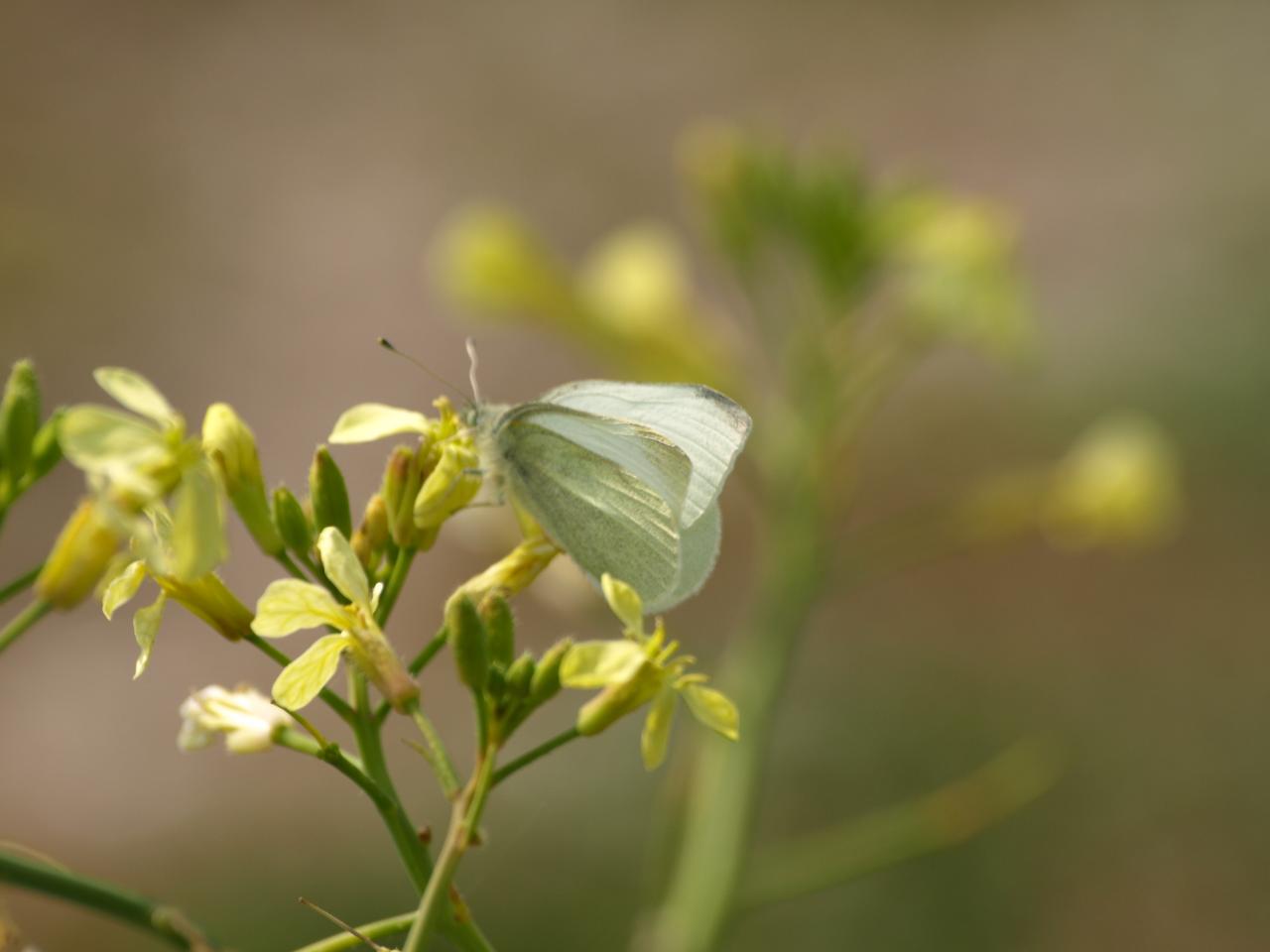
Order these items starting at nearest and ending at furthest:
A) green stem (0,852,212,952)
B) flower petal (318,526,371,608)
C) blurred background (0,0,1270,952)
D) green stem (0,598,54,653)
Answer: green stem (0,852,212,952), green stem (0,598,54,653), flower petal (318,526,371,608), blurred background (0,0,1270,952)

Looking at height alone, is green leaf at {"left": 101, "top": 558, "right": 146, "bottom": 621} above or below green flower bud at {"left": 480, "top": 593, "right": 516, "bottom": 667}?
above

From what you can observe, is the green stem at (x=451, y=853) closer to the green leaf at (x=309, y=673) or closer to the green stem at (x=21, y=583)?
the green leaf at (x=309, y=673)

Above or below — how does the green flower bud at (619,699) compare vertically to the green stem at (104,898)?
below

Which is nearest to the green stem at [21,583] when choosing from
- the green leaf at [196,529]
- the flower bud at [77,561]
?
the flower bud at [77,561]

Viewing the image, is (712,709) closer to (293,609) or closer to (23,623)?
(293,609)

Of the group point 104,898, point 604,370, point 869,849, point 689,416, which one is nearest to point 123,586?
point 104,898

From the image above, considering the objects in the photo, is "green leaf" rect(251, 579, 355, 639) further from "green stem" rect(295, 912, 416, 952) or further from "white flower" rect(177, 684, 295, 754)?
"green stem" rect(295, 912, 416, 952)

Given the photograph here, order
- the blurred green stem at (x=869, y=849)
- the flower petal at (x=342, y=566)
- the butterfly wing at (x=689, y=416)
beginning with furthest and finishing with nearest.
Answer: the blurred green stem at (x=869, y=849) → the butterfly wing at (x=689, y=416) → the flower petal at (x=342, y=566)

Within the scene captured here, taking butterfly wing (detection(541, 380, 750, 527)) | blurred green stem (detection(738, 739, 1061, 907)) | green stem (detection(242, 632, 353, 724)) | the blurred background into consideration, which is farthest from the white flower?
blurred green stem (detection(738, 739, 1061, 907))

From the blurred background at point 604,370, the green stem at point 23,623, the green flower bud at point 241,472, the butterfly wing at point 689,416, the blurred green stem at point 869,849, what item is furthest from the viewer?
the blurred background at point 604,370
